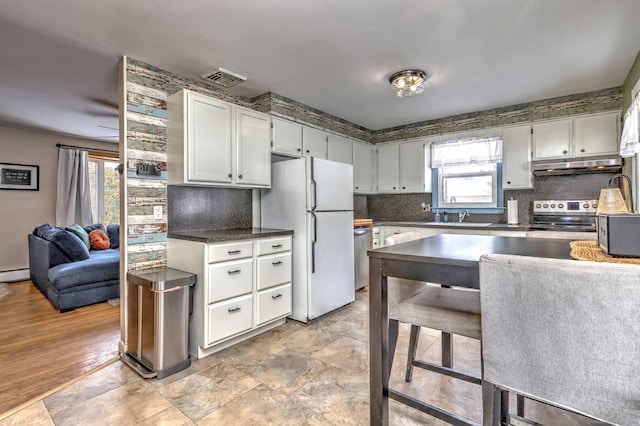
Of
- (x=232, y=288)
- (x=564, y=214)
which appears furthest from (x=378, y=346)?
(x=564, y=214)

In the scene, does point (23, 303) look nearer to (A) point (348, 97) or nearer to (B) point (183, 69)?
(B) point (183, 69)

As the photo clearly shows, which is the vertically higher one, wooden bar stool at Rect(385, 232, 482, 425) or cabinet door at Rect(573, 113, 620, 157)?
cabinet door at Rect(573, 113, 620, 157)

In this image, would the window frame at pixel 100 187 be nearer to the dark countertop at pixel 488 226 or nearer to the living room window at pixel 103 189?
the living room window at pixel 103 189

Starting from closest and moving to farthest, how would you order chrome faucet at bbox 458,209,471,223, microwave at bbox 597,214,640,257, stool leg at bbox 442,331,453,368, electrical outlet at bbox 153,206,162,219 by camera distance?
microwave at bbox 597,214,640,257 < stool leg at bbox 442,331,453,368 < electrical outlet at bbox 153,206,162,219 < chrome faucet at bbox 458,209,471,223

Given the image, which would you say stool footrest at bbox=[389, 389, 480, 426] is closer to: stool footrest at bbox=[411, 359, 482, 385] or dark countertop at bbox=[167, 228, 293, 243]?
stool footrest at bbox=[411, 359, 482, 385]

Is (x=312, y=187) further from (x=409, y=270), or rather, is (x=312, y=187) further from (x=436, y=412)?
(x=436, y=412)

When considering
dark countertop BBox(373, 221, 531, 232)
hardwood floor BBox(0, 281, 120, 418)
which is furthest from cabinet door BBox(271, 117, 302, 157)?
hardwood floor BBox(0, 281, 120, 418)

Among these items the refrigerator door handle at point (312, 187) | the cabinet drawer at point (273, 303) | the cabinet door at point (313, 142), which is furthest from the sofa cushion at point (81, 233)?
the refrigerator door handle at point (312, 187)

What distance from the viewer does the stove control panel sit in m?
3.62

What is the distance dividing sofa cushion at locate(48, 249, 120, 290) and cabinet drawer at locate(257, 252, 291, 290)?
2.27m

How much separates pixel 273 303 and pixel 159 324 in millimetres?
1018

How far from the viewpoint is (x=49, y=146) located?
5.35 meters

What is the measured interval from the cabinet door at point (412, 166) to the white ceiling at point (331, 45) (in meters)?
1.06

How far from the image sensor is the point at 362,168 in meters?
4.91
